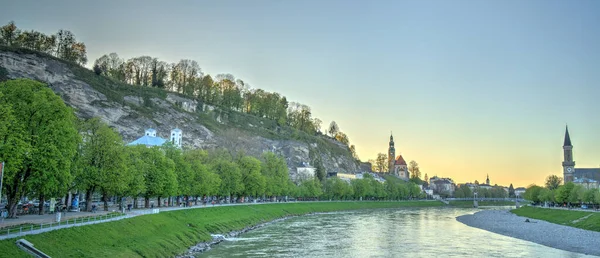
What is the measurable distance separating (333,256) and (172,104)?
119m

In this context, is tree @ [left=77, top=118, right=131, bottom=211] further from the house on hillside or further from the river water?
the house on hillside

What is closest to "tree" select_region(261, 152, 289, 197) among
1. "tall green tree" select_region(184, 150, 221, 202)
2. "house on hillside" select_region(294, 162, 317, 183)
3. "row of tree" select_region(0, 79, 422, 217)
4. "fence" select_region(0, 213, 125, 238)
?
"row of tree" select_region(0, 79, 422, 217)

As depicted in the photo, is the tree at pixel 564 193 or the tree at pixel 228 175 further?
the tree at pixel 564 193

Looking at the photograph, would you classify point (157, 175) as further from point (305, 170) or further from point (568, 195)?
point (305, 170)

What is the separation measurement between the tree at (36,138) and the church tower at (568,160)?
6752 inches

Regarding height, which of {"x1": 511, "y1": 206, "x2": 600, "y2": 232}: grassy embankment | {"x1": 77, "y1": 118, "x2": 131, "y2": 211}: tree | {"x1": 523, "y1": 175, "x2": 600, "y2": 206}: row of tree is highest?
{"x1": 77, "y1": 118, "x2": 131, "y2": 211}: tree

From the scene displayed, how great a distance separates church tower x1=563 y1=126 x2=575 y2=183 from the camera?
169 m

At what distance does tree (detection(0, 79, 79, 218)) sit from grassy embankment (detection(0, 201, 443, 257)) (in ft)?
20.3

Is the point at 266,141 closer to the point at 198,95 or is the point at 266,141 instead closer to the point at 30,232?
the point at 198,95

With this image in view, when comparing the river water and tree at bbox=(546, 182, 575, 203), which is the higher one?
tree at bbox=(546, 182, 575, 203)

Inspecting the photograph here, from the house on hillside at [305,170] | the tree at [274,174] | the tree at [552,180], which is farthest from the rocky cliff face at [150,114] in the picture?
the tree at [552,180]

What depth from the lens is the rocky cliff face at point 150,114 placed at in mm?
118688

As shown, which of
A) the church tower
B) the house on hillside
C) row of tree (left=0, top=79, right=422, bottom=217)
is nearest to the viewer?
row of tree (left=0, top=79, right=422, bottom=217)

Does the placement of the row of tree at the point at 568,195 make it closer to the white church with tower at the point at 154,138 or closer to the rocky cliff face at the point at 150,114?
the rocky cliff face at the point at 150,114
